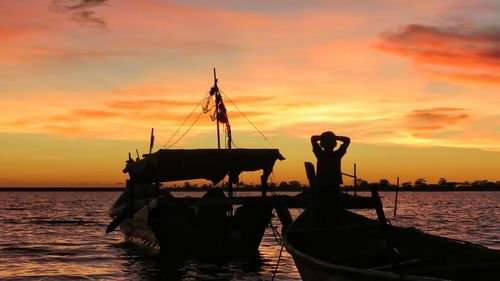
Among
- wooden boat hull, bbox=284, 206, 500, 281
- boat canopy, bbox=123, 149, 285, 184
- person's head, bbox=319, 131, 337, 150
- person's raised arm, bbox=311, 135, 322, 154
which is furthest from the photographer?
boat canopy, bbox=123, 149, 285, 184

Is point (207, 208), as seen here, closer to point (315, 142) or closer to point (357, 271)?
point (315, 142)

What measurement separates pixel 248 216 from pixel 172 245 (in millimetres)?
3551

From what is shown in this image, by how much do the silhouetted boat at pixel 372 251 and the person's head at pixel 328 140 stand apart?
1.85 m

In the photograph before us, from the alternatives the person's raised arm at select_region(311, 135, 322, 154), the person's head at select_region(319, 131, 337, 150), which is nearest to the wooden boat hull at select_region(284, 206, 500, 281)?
the person's raised arm at select_region(311, 135, 322, 154)

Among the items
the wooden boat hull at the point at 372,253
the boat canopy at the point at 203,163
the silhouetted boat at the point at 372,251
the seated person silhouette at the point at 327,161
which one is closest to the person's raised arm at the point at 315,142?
the seated person silhouette at the point at 327,161

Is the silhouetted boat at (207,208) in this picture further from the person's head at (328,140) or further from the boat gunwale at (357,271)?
the boat gunwale at (357,271)

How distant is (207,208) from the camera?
1043 inches

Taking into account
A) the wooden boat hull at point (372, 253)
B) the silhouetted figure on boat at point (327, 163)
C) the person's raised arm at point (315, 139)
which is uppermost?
the person's raised arm at point (315, 139)

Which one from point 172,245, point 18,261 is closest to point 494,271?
point 172,245

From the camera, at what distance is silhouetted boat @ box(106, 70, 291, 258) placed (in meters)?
25.2

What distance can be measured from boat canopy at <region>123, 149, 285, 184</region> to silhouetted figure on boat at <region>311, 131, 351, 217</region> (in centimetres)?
937

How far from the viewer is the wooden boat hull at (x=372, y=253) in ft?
43.0

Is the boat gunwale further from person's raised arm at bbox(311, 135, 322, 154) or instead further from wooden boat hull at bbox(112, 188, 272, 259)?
wooden boat hull at bbox(112, 188, 272, 259)

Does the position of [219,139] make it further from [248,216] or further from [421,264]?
[421,264]
